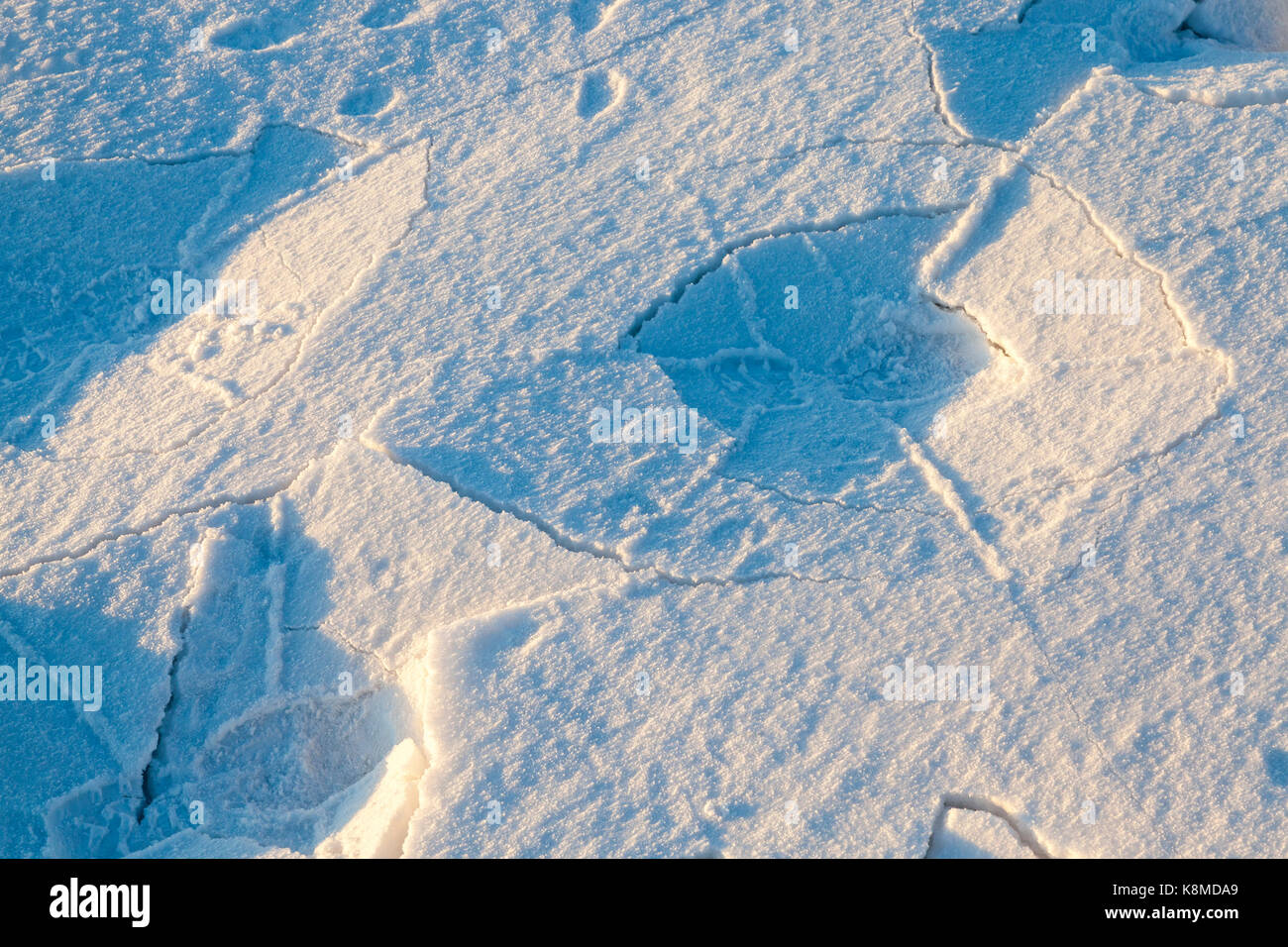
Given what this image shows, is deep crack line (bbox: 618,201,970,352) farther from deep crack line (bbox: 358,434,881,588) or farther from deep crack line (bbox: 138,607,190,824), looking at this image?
deep crack line (bbox: 138,607,190,824)

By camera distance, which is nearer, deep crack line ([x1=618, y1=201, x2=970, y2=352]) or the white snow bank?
deep crack line ([x1=618, y1=201, x2=970, y2=352])

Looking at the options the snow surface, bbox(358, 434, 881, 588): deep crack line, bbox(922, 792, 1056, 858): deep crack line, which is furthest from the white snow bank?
bbox(922, 792, 1056, 858): deep crack line

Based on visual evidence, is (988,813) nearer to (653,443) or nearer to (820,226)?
(653,443)

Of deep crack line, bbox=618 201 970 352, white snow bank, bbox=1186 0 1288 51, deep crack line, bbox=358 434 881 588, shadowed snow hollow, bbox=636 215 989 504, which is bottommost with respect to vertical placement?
deep crack line, bbox=358 434 881 588

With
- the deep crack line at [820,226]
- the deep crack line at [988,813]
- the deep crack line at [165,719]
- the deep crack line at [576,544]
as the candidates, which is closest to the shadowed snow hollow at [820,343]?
the deep crack line at [820,226]

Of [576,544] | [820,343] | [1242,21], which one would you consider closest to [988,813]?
[576,544]

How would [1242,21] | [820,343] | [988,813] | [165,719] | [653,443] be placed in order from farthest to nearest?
[1242,21] → [820,343] → [653,443] → [165,719] → [988,813]

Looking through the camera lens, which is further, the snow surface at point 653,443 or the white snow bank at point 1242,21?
the white snow bank at point 1242,21

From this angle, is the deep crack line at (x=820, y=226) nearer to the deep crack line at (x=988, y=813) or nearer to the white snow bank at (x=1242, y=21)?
the white snow bank at (x=1242, y=21)

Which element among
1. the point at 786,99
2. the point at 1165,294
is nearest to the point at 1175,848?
the point at 1165,294

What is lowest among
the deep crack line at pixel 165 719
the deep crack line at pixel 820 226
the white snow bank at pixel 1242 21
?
the deep crack line at pixel 165 719
